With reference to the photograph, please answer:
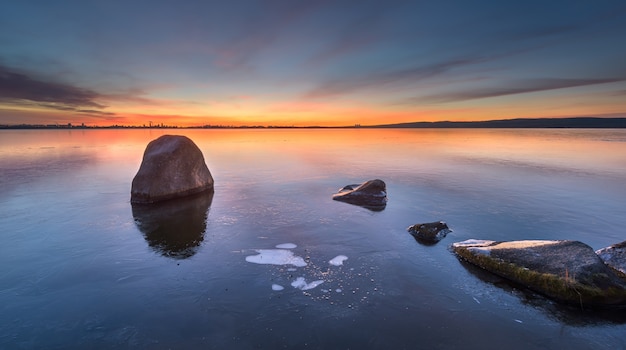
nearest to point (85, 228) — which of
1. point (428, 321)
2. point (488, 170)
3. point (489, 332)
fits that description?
point (428, 321)

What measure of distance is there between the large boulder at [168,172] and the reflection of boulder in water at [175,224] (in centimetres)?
57

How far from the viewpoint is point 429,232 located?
12.4m

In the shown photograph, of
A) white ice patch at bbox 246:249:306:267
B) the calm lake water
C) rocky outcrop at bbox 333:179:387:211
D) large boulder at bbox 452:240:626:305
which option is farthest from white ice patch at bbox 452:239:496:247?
rocky outcrop at bbox 333:179:387:211

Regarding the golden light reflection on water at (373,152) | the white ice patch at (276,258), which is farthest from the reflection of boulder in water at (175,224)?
the golden light reflection on water at (373,152)

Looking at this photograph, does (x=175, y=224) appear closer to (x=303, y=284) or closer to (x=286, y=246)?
(x=286, y=246)

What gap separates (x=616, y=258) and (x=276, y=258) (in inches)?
422

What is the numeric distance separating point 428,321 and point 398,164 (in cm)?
2981

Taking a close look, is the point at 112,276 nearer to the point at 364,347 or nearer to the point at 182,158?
the point at 364,347

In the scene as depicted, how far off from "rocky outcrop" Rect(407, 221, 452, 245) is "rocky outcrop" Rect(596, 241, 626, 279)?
4.87 metres

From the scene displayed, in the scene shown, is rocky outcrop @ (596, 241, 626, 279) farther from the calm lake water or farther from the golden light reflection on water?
the golden light reflection on water

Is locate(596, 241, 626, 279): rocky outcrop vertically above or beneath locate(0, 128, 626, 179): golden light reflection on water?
beneath

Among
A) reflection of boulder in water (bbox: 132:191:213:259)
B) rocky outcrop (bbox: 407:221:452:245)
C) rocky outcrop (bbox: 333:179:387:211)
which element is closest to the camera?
reflection of boulder in water (bbox: 132:191:213:259)

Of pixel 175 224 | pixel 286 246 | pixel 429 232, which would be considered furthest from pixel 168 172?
pixel 429 232

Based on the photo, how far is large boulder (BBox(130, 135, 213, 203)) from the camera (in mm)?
16766
